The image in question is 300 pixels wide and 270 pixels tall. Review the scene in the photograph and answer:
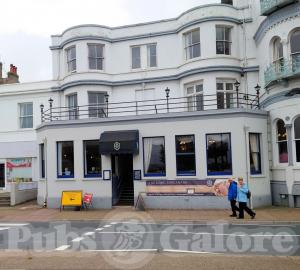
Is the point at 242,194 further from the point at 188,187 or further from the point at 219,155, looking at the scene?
the point at 188,187

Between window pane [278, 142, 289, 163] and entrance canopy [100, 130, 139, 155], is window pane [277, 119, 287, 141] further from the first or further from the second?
entrance canopy [100, 130, 139, 155]

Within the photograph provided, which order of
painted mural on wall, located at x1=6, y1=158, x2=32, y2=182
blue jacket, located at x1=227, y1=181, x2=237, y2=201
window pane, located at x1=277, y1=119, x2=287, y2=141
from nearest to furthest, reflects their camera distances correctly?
blue jacket, located at x1=227, y1=181, x2=237, y2=201 → window pane, located at x1=277, y1=119, x2=287, y2=141 → painted mural on wall, located at x1=6, y1=158, x2=32, y2=182

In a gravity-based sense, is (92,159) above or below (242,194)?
above

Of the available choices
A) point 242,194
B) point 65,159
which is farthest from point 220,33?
point 65,159

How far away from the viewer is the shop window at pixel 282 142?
772 inches

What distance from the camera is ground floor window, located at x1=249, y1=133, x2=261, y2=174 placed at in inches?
775

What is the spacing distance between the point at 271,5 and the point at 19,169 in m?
19.4

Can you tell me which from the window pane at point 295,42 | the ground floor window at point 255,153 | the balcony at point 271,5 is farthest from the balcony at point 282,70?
the ground floor window at point 255,153

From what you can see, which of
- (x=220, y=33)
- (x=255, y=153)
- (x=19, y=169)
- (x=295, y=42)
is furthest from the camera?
(x=19, y=169)

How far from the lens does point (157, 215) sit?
56.7ft

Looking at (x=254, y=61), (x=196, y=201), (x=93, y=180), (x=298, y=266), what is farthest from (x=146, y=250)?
(x=254, y=61)

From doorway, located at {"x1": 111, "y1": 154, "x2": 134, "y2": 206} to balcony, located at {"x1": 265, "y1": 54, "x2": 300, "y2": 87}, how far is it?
8.84m

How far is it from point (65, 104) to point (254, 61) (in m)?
12.2

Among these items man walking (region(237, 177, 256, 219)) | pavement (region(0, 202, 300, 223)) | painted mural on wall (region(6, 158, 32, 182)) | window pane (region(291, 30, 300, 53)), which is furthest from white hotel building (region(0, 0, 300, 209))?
painted mural on wall (region(6, 158, 32, 182))
